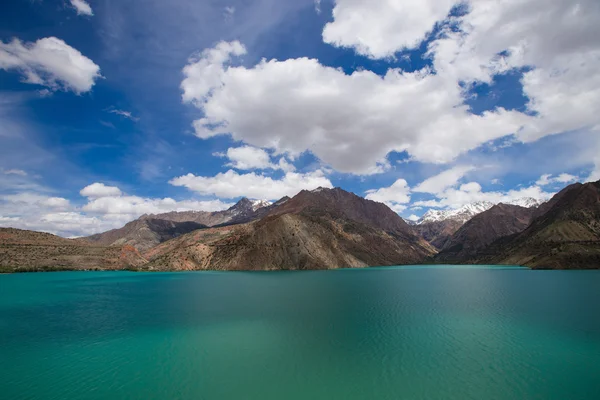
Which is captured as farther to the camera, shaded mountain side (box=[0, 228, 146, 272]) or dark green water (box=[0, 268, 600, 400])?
shaded mountain side (box=[0, 228, 146, 272])

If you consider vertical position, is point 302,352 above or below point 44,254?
below

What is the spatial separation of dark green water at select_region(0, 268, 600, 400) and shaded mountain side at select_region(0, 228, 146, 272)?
134 metres

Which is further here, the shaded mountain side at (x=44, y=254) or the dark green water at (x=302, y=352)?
the shaded mountain side at (x=44, y=254)

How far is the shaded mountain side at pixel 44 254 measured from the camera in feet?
523

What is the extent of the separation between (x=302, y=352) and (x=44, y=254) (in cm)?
19410

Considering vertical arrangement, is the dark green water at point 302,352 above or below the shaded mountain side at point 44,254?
below

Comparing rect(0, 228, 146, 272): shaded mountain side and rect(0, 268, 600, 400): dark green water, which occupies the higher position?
rect(0, 228, 146, 272): shaded mountain side

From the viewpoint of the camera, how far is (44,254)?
565ft

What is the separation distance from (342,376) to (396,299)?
4585 cm

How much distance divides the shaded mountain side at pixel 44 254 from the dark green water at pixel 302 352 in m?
134

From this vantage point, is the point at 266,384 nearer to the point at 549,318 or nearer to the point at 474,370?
the point at 474,370

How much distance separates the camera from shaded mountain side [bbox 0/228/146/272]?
15950cm

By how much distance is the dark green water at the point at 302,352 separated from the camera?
76.9 feet

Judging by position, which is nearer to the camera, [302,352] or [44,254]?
[302,352]
